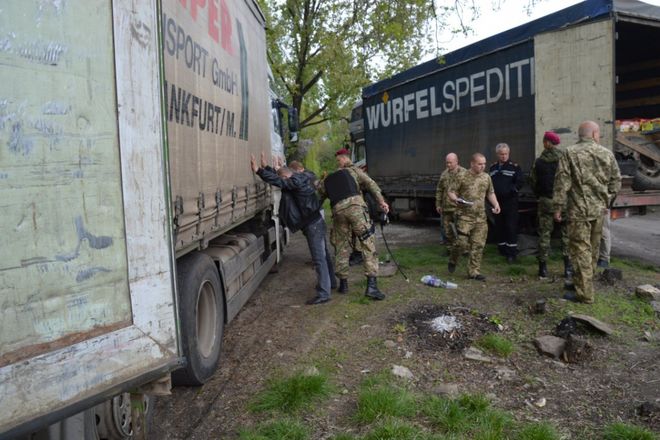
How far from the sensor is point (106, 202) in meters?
2.05

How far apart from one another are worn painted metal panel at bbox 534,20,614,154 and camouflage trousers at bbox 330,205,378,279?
9.45ft

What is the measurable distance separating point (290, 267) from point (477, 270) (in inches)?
116

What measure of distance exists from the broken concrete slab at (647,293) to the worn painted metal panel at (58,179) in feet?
16.7

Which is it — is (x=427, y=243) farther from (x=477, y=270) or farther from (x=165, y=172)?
(x=165, y=172)

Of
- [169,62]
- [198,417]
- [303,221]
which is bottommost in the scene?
[198,417]

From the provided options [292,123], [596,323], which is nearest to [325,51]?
[292,123]

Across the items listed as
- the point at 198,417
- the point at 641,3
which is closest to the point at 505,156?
the point at 641,3

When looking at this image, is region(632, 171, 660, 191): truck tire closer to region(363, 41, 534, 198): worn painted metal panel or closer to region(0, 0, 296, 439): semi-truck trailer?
region(363, 41, 534, 198): worn painted metal panel

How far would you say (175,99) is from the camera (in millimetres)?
3162

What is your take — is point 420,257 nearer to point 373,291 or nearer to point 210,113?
point 373,291

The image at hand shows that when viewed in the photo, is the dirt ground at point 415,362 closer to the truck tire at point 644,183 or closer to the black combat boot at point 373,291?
the black combat boot at point 373,291

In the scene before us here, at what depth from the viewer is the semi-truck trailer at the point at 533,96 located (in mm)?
6078

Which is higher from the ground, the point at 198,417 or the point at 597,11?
the point at 597,11

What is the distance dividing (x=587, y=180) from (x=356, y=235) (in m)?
2.50
